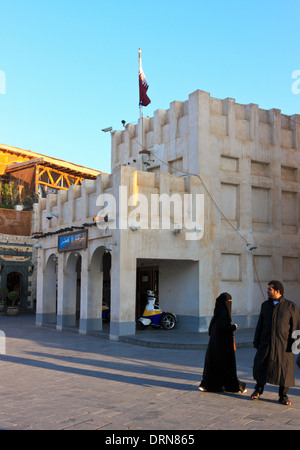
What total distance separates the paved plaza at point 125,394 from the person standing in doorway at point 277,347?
37 cm

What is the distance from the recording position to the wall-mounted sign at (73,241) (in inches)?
812

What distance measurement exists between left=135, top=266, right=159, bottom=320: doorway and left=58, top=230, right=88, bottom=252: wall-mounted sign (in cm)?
360

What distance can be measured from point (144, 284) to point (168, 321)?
11.3 feet

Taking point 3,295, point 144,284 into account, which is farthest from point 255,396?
point 3,295

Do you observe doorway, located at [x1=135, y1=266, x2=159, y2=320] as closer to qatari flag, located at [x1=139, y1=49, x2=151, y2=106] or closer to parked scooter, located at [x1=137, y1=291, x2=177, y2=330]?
parked scooter, located at [x1=137, y1=291, x2=177, y2=330]

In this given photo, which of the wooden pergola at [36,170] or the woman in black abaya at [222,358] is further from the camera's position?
the wooden pergola at [36,170]

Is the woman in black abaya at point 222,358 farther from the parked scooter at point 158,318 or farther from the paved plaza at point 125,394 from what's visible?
the parked scooter at point 158,318

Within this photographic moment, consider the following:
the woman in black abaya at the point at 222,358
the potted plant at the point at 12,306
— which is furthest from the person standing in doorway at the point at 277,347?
the potted plant at the point at 12,306

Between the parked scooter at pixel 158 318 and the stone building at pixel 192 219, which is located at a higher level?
the stone building at pixel 192 219

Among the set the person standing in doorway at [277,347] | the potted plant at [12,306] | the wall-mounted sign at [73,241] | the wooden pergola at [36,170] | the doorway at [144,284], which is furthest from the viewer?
the wooden pergola at [36,170]

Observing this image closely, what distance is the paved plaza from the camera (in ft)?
22.1

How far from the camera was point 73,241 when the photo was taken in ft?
70.8

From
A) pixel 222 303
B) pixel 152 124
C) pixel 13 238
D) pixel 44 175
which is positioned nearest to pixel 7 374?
pixel 222 303
